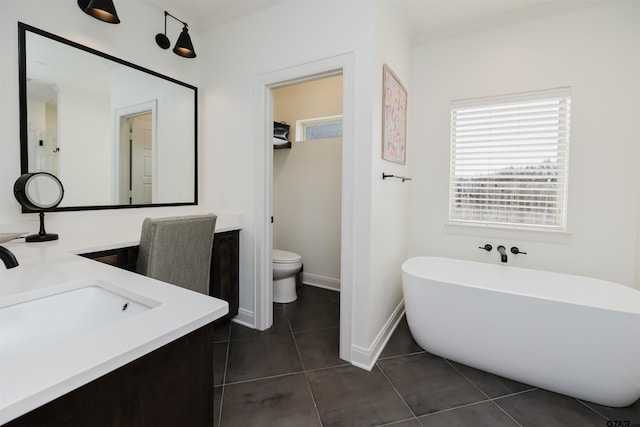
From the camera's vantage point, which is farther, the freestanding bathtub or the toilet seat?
the toilet seat

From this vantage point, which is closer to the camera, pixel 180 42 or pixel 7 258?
pixel 7 258

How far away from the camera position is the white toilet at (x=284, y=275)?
2.87 meters

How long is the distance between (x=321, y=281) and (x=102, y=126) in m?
2.48

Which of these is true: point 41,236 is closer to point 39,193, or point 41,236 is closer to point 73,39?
point 39,193

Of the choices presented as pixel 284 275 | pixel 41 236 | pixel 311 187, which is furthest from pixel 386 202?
pixel 41 236

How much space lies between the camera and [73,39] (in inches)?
73.6

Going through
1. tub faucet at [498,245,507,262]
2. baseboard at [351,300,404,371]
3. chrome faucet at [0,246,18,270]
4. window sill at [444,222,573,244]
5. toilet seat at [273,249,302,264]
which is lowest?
baseboard at [351,300,404,371]

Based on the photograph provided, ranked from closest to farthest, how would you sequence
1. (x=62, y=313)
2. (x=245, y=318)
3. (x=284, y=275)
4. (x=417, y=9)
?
(x=62, y=313) → (x=417, y=9) → (x=245, y=318) → (x=284, y=275)

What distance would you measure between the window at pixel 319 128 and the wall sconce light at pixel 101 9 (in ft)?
6.63

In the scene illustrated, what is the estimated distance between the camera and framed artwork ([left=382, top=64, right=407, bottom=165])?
2.04 meters

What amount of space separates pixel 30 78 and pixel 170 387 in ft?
6.73

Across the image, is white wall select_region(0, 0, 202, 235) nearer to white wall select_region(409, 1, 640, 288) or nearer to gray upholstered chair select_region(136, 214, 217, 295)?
gray upholstered chair select_region(136, 214, 217, 295)

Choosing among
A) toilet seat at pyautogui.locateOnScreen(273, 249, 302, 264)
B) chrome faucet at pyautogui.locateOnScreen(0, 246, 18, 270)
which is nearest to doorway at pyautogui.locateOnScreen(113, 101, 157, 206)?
toilet seat at pyautogui.locateOnScreen(273, 249, 302, 264)

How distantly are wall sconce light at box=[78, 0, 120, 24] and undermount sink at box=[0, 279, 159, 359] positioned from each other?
5.74ft
